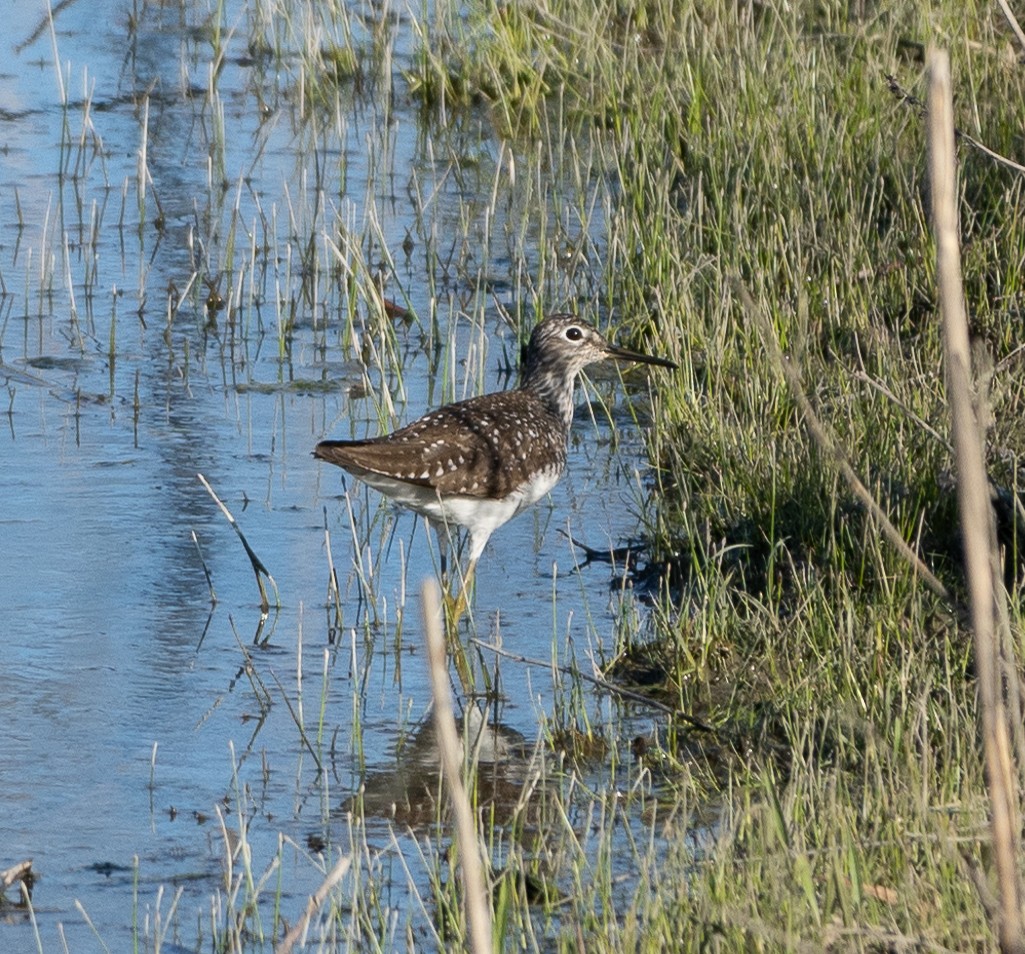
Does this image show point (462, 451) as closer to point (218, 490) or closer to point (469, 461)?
point (469, 461)

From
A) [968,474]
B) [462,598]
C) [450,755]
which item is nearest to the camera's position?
[968,474]

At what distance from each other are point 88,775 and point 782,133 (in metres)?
5.12

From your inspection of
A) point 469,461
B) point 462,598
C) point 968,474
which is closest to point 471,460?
point 469,461

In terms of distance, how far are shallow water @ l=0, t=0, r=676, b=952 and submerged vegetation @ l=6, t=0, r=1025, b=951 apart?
62mm

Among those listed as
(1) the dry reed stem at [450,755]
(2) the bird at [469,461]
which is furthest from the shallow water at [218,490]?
(1) the dry reed stem at [450,755]

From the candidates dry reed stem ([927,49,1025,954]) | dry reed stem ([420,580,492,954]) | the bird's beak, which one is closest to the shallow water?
the bird's beak

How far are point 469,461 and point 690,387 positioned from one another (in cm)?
134

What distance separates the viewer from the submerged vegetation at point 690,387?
12.7 feet

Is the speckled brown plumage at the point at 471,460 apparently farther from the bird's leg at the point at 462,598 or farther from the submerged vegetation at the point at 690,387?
the submerged vegetation at the point at 690,387

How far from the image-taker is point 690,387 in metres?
7.39

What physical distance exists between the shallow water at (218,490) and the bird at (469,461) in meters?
0.27

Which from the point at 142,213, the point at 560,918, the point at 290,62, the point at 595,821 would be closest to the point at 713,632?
the point at 595,821

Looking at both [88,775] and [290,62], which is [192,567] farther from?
[290,62]

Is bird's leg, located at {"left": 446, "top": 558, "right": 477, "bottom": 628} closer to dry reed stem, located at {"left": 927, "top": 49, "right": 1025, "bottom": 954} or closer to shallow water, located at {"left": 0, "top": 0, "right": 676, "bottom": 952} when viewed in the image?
shallow water, located at {"left": 0, "top": 0, "right": 676, "bottom": 952}
